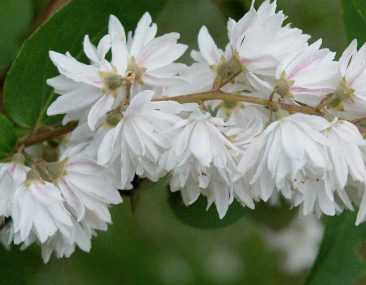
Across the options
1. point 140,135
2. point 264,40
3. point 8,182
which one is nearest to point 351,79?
point 264,40

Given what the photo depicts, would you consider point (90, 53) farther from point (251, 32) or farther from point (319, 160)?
point (319, 160)

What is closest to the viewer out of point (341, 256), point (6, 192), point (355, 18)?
point (6, 192)

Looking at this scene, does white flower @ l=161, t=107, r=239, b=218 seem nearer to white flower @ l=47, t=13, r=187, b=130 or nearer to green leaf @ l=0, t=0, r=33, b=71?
white flower @ l=47, t=13, r=187, b=130

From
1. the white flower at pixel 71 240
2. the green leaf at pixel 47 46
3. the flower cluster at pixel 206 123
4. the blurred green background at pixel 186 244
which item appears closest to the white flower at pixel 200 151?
the flower cluster at pixel 206 123

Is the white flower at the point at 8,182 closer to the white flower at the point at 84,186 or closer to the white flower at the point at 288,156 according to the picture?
the white flower at the point at 84,186

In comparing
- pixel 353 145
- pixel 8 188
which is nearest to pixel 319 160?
pixel 353 145

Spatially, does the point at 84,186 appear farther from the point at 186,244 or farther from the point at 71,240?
the point at 186,244
